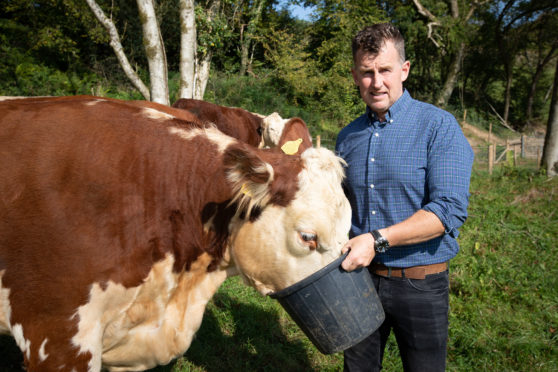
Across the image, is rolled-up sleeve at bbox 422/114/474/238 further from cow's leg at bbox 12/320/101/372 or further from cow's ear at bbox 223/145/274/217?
cow's leg at bbox 12/320/101/372

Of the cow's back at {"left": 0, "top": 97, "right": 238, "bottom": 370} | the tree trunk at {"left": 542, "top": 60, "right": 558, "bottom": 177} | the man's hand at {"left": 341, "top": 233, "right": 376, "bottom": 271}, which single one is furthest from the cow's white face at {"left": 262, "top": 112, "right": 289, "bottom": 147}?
the tree trunk at {"left": 542, "top": 60, "right": 558, "bottom": 177}

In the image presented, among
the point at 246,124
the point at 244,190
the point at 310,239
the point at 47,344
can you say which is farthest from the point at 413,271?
the point at 246,124

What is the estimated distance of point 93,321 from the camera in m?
1.73

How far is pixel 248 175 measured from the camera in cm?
176

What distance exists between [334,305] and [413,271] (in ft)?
1.71

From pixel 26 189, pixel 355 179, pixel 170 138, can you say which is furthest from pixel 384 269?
pixel 26 189

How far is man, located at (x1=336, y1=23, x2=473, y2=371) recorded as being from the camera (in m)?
1.81

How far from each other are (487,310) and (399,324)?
2.44m

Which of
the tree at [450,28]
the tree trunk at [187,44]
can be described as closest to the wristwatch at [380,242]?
the tree trunk at [187,44]

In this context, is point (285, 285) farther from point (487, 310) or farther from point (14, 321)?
point (487, 310)

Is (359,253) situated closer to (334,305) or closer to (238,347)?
(334,305)

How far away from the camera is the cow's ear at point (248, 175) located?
1715 millimetres

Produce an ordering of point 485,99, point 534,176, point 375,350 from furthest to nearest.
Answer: point 485,99 → point 534,176 → point 375,350

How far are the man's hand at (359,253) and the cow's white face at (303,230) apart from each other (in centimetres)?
9
